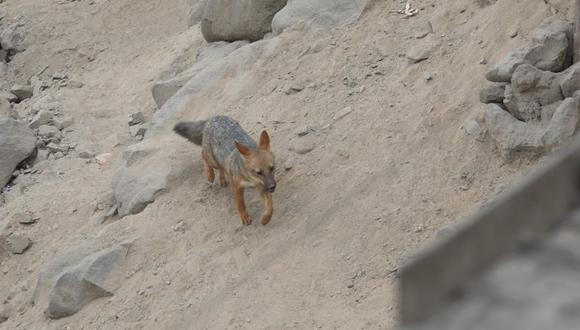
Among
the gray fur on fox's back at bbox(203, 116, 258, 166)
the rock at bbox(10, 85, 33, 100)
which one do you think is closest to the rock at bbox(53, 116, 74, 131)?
the rock at bbox(10, 85, 33, 100)

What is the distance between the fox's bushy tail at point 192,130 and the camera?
9641 millimetres

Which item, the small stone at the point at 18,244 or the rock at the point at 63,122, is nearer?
the small stone at the point at 18,244

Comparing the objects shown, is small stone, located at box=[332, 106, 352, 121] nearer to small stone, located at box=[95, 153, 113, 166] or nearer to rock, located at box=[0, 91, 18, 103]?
small stone, located at box=[95, 153, 113, 166]

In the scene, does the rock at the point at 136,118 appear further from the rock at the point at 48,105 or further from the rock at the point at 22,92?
the rock at the point at 22,92

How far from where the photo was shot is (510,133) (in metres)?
7.72

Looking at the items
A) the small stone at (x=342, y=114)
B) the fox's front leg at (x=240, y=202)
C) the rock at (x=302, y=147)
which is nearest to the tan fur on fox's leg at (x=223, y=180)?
the fox's front leg at (x=240, y=202)

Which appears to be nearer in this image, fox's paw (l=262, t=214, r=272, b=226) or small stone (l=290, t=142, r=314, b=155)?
fox's paw (l=262, t=214, r=272, b=226)

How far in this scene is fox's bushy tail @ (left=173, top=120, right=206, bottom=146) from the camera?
964 cm

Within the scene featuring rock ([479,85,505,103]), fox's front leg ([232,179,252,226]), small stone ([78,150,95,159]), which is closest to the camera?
rock ([479,85,505,103])

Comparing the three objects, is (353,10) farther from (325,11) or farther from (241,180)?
(241,180)

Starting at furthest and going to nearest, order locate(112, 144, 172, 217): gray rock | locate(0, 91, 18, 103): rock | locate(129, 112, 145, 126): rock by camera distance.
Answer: locate(0, 91, 18, 103): rock < locate(129, 112, 145, 126): rock < locate(112, 144, 172, 217): gray rock

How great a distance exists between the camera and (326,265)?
7816 mm

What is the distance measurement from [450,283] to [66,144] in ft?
34.6

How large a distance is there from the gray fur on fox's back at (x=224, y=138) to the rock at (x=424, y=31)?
2.19m
